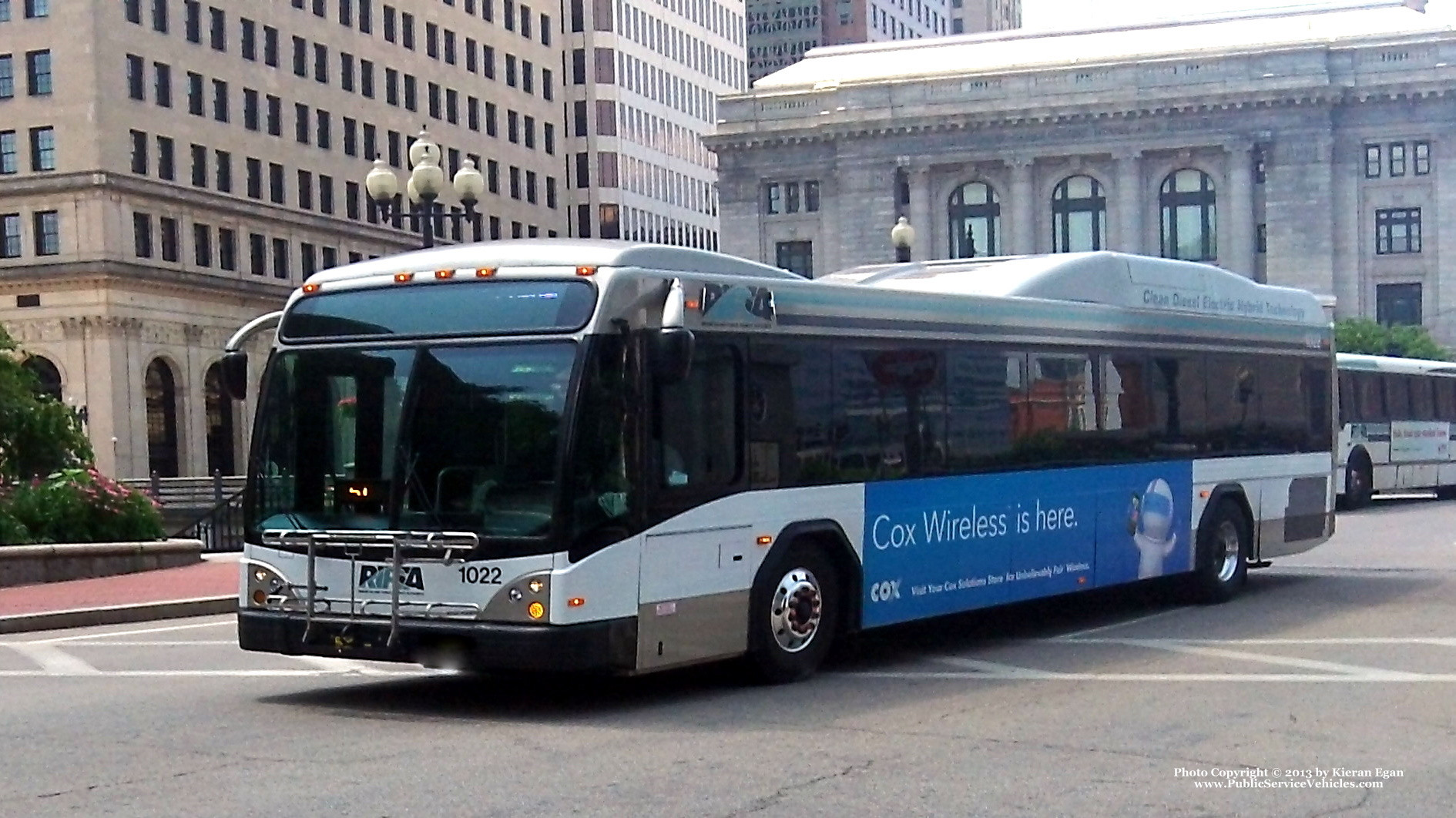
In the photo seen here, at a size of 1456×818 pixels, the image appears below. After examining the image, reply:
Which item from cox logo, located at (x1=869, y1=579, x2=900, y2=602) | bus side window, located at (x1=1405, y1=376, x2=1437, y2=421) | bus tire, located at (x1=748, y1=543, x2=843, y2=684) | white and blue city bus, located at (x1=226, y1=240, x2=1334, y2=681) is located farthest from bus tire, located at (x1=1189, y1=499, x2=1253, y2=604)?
bus side window, located at (x1=1405, y1=376, x2=1437, y2=421)

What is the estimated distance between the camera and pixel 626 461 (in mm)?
11406

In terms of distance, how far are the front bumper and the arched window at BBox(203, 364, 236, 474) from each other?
68238mm

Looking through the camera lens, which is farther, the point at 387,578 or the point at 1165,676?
the point at 1165,676

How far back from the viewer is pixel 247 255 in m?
79.1

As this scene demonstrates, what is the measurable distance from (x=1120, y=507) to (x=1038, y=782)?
7.45m

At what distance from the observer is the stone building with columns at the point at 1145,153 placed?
95000 mm

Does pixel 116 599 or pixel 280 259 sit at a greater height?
pixel 280 259

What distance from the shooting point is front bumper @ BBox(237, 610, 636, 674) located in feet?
36.5

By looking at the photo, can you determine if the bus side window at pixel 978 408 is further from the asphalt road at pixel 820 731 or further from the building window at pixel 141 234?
the building window at pixel 141 234

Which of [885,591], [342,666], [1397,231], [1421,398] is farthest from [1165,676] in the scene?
[1397,231]

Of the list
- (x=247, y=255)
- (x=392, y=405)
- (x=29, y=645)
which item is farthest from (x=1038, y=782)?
(x=247, y=255)

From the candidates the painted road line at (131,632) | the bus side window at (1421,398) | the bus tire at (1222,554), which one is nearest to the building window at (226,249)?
the bus side window at (1421,398)

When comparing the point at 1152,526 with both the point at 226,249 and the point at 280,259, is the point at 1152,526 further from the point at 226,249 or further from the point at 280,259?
the point at 280,259

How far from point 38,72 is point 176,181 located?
6.14 meters
